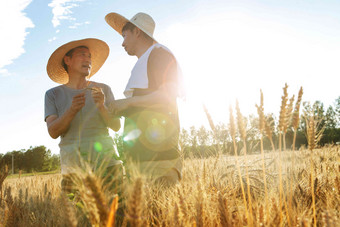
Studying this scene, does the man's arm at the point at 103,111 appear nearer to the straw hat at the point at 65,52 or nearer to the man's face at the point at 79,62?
the man's face at the point at 79,62

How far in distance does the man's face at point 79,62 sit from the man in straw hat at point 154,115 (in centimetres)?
128

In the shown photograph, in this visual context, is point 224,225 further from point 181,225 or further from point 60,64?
point 60,64

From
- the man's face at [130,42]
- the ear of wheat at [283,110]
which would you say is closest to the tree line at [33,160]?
the man's face at [130,42]

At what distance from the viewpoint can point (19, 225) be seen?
192 cm

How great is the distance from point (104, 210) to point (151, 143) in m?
1.73

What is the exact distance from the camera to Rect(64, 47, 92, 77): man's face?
11.9ft

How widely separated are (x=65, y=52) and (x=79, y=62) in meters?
0.46

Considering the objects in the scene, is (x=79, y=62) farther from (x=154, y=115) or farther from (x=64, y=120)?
(x=154, y=115)

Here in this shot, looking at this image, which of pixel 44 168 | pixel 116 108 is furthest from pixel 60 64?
pixel 44 168

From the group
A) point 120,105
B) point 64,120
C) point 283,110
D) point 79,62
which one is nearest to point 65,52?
point 79,62

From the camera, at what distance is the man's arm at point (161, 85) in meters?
2.35

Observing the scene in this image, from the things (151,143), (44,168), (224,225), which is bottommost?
(44,168)

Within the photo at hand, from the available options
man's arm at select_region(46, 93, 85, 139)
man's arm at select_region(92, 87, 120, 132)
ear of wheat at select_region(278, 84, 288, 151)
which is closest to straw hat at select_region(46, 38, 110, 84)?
man's arm at select_region(46, 93, 85, 139)

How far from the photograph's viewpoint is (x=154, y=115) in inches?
99.3
